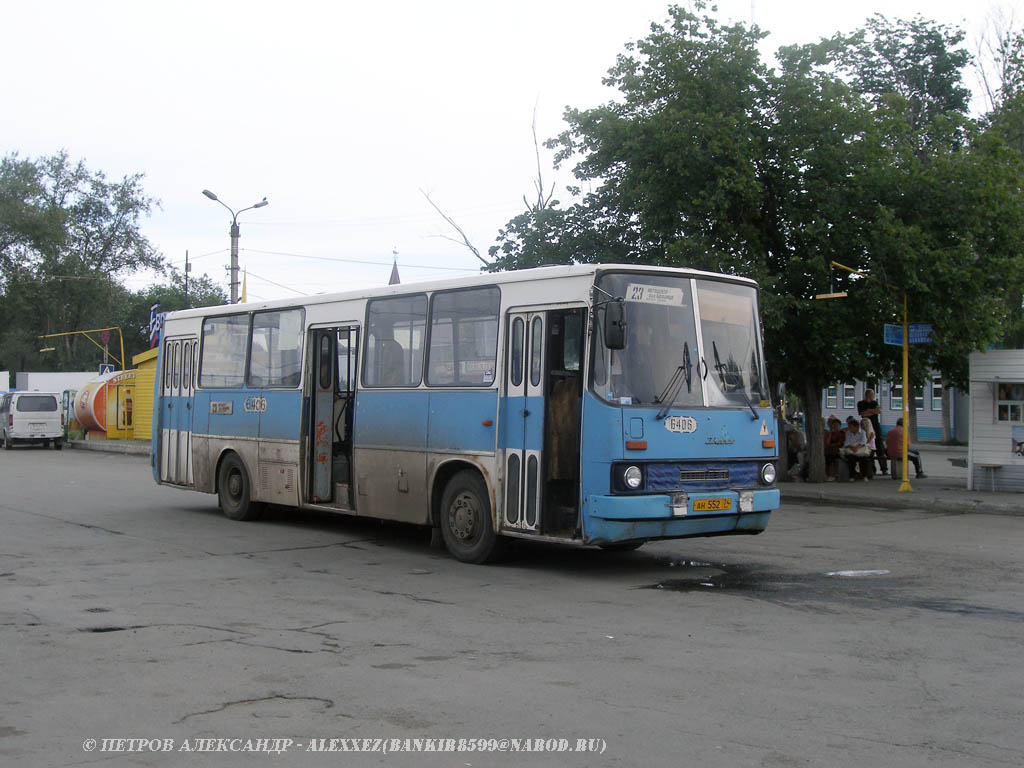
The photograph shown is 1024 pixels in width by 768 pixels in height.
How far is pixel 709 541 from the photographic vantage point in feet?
44.0

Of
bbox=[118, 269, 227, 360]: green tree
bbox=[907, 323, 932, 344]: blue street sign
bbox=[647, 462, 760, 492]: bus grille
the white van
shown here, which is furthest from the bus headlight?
bbox=[118, 269, 227, 360]: green tree

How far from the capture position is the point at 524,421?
34.9 feet

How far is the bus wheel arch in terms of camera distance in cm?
1102

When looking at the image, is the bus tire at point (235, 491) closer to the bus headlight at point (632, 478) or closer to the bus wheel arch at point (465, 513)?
the bus wheel arch at point (465, 513)

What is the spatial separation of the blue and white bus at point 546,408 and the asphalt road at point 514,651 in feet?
2.15

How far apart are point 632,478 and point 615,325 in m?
1.40

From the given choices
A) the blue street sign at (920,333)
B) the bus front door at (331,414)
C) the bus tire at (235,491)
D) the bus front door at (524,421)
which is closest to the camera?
the bus front door at (524,421)

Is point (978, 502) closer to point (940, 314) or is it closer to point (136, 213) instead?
point (940, 314)

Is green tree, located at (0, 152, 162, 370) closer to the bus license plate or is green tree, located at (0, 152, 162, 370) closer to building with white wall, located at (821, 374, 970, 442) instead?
building with white wall, located at (821, 374, 970, 442)

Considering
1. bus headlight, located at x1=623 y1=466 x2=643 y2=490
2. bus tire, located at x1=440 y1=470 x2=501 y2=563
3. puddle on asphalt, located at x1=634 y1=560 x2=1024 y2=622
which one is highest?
bus headlight, located at x1=623 y1=466 x2=643 y2=490

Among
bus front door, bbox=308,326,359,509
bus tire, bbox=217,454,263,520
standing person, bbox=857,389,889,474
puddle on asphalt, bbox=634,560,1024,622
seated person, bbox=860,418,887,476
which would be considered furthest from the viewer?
standing person, bbox=857,389,889,474

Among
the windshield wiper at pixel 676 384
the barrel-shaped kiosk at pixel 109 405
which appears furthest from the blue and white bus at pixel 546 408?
the barrel-shaped kiosk at pixel 109 405

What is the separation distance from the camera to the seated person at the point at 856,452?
23578 mm

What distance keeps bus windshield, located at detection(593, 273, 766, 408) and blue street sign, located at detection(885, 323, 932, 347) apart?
1027 cm
